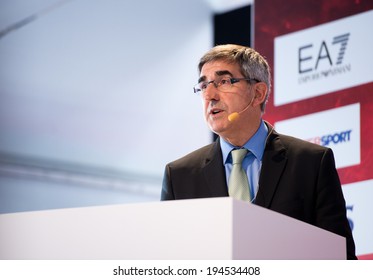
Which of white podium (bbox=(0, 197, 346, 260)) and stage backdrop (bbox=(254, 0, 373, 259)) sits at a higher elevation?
stage backdrop (bbox=(254, 0, 373, 259))

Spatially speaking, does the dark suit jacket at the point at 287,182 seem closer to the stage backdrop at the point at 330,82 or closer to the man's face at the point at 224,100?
the man's face at the point at 224,100

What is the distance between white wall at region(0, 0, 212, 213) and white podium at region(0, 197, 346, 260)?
229 centimetres

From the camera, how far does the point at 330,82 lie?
3365 millimetres

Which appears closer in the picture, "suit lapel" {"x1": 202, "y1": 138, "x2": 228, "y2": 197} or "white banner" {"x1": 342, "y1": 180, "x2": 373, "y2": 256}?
"suit lapel" {"x1": 202, "y1": 138, "x2": 228, "y2": 197}

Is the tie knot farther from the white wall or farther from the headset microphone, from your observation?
the white wall

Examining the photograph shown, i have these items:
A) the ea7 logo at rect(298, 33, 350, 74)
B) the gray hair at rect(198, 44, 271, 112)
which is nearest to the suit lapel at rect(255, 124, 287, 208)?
the gray hair at rect(198, 44, 271, 112)

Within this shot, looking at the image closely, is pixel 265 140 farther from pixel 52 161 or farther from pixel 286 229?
pixel 52 161

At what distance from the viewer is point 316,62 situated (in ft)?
11.2

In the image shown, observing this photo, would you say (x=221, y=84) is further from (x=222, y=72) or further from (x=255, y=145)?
(x=255, y=145)

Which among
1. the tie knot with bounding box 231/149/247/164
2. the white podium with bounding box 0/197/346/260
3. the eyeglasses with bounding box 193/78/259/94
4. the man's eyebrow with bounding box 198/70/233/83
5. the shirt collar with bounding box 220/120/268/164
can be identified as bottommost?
the white podium with bounding box 0/197/346/260

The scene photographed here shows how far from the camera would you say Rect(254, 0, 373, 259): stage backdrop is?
315 cm

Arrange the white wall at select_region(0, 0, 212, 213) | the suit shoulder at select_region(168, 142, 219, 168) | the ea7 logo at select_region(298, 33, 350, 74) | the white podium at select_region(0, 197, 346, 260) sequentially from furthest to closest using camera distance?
the white wall at select_region(0, 0, 212, 213)
the ea7 logo at select_region(298, 33, 350, 74)
the suit shoulder at select_region(168, 142, 219, 168)
the white podium at select_region(0, 197, 346, 260)
